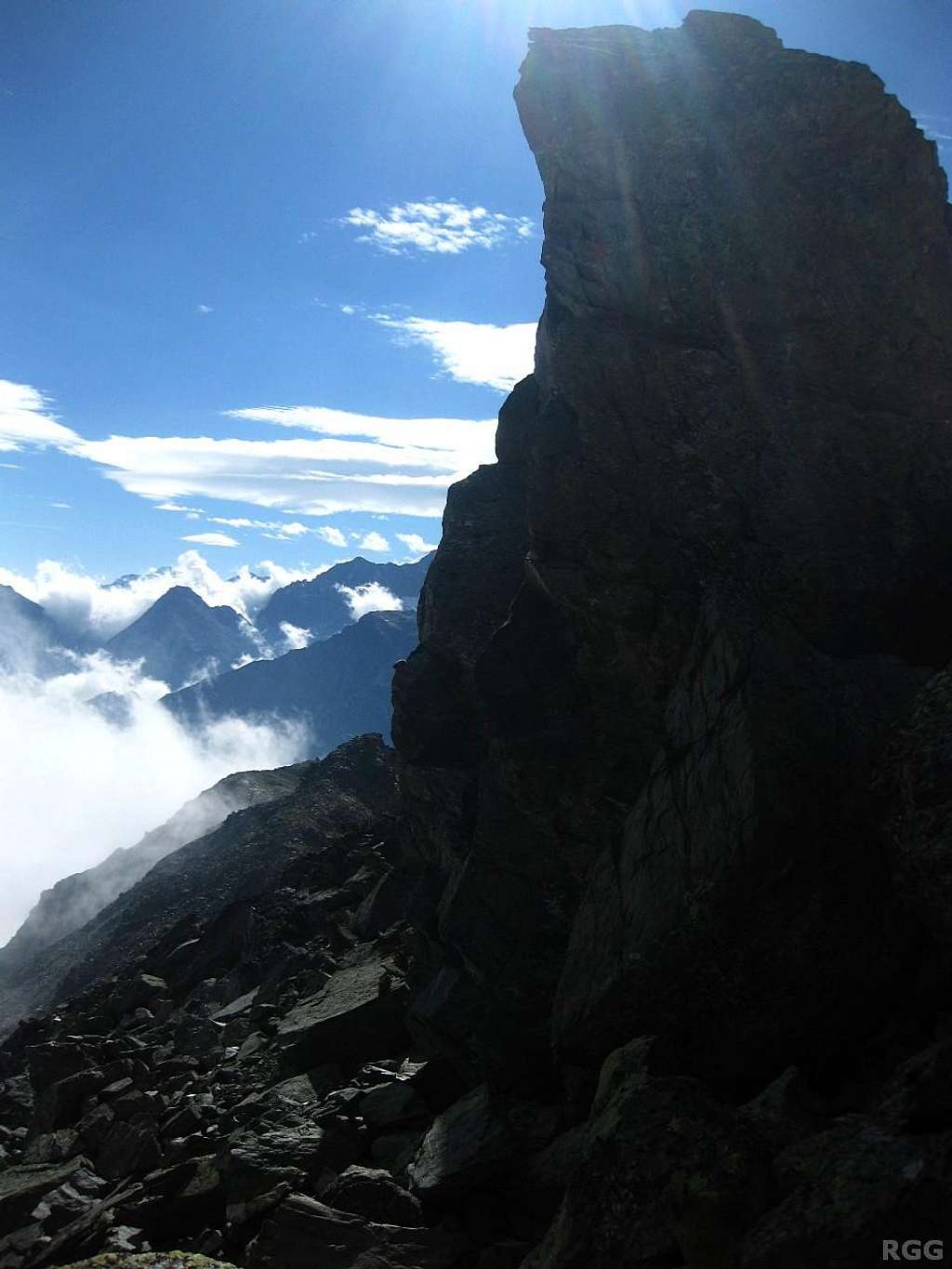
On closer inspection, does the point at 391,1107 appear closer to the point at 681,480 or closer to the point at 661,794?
the point at 661,794

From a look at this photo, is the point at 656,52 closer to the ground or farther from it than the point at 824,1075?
farther from it

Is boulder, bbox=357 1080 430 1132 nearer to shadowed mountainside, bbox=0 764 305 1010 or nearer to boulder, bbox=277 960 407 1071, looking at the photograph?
boulder, bbox=277 960 407 1071

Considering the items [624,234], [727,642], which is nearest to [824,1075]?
[727,642]

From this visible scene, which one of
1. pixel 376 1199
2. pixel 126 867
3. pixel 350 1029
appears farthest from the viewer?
pixel 126 867

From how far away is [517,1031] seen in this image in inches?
790

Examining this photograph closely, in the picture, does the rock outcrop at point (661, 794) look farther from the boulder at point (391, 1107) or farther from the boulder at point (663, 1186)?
the boulder at point (391, 1107)

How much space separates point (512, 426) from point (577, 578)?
997 cm

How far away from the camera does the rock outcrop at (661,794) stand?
12172mm

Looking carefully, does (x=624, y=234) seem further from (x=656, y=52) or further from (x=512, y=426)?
(x=512, y=426)

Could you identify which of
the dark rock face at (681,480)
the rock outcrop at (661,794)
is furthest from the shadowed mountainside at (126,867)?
the dark rock face at (681,480)

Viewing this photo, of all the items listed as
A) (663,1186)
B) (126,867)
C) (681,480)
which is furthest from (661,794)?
(126,867)

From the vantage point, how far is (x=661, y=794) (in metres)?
17.4

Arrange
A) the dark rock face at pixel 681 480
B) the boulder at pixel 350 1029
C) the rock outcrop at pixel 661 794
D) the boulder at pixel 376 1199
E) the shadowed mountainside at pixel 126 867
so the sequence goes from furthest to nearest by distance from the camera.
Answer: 1. the shadowed mountainside at pixel 126 867
2. the boulder at pixel 350 1029
3. the dark rock face at pixel 681 480
4. the boulder at pixel 376 1199
5. the rock outcrop at pixel 661 794

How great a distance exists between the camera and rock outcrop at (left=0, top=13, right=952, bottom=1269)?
12172mm
